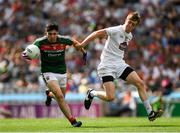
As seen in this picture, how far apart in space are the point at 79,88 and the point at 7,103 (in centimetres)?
236

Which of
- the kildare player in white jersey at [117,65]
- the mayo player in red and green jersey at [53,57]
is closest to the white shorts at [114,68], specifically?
the kildare player in white jersey at [117,65]

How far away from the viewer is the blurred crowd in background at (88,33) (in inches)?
1047

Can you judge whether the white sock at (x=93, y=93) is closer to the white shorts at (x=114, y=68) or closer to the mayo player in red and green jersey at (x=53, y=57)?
the white shorts at (x=114, y=68)

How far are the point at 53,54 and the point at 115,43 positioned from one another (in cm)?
132

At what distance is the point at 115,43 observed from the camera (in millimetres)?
16922

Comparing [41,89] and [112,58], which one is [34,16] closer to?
[41,89]

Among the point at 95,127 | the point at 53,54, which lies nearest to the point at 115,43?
the point at 53,54

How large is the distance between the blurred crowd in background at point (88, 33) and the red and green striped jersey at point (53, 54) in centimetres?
892

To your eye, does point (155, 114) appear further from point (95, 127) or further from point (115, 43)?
point (115, 43)

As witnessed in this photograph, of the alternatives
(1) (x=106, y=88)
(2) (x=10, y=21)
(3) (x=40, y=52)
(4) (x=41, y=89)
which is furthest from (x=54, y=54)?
(2) (x=10, y=21)

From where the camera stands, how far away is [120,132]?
1481 cm

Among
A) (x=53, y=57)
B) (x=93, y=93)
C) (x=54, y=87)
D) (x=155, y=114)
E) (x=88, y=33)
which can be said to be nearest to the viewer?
(x=54, y=87)

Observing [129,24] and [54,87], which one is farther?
[129,24]

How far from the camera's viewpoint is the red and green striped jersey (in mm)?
16605
